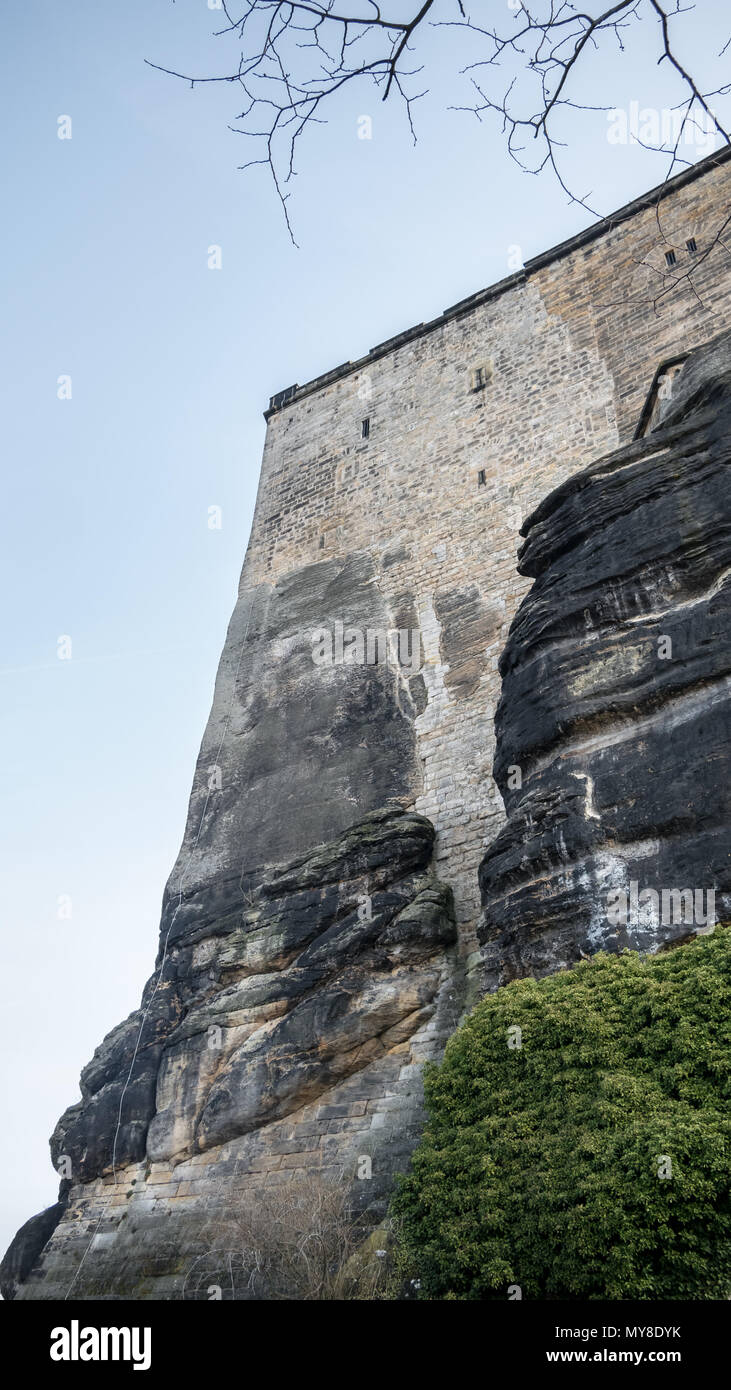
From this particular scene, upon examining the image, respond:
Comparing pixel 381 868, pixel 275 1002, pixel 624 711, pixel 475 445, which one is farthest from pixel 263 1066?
pixel 475 445

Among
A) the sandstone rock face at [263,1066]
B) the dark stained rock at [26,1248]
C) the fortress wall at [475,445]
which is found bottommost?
the dark stained rock at [26,1248]

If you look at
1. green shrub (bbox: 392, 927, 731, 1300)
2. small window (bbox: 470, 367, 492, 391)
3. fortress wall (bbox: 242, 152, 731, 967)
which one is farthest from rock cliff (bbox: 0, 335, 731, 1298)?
small window (bbox: 470, 367, 492, 391)

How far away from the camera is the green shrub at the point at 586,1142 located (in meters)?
4.50

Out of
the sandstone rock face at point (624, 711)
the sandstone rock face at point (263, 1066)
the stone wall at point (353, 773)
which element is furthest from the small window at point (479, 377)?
the sandstone rock face at point (263, 1066)

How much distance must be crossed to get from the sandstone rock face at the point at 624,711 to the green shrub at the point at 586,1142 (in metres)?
0.55

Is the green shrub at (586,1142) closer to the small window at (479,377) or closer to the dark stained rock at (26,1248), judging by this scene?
the dark stained rock at (26,1248)

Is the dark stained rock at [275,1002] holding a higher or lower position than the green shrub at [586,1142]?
higher

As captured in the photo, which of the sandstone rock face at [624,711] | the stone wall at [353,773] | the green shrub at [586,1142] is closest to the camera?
the green shrub at [586,1142]

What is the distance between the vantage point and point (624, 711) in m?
7.39

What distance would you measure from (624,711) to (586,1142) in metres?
3.27

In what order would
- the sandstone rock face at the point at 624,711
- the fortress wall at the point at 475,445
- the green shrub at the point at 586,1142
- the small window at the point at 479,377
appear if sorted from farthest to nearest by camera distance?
the small window at the point at 479,377
the fortress wall at the point at 475,445
the sandstone rock face at the point at 624,711
the green shrub at the point at 586,1142

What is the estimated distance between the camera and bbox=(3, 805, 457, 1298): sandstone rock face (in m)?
9.03

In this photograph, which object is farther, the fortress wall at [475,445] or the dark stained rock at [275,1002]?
the fortress wall at [475,445]

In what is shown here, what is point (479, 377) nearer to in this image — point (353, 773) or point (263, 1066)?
point (353, 773)
